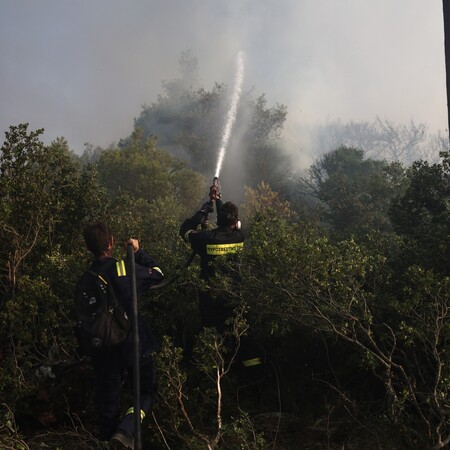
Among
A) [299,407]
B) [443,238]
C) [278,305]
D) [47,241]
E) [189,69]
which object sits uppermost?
[189,69]

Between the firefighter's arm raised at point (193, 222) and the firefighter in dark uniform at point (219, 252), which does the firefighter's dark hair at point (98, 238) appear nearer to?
the firefighter in dark uniform at point (219, 252)

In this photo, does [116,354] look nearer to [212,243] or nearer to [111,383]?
[111,383]

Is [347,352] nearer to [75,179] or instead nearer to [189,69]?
[75,179]

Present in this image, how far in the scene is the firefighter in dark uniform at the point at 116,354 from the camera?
538cm

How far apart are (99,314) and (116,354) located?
399 millimetres

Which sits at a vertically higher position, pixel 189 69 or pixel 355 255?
pixel 189 69

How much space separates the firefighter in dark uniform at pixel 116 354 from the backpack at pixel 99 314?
69mm

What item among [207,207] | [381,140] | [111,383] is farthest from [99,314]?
[381,140]

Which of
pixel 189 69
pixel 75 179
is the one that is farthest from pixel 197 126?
pixel 75 179

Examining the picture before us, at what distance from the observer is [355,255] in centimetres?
639

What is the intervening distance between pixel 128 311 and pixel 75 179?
3.93 m

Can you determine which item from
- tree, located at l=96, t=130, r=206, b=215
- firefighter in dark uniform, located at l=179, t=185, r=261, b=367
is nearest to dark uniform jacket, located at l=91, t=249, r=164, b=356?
firefighter in dark uniform, located at l=179, t=185, r=261, b=367

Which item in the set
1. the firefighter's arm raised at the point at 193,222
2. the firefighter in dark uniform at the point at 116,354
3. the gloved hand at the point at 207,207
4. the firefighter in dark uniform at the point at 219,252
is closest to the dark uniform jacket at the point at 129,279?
the firefighter in dark uniform at the point at 116,354

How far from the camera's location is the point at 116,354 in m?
5.44
